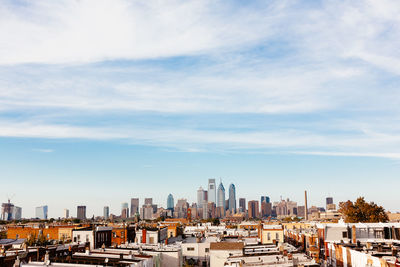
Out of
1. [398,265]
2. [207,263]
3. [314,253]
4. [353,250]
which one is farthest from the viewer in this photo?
[207,263]

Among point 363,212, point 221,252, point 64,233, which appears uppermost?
point 363,212

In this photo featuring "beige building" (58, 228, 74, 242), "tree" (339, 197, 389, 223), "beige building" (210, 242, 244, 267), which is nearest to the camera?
"beige building" (210, 242, 244, 267)

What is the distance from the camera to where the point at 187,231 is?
408 feet

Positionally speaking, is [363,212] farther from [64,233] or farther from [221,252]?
[64,233]

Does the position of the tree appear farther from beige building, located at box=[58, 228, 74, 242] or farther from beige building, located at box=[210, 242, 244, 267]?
beige building, located at box=[58, 228, 74, 242]

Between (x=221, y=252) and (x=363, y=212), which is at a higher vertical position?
(x=363, y=212)

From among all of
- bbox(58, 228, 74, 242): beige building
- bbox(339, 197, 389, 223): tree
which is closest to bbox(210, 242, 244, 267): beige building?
bbox(58, 228, 74, 242): beige building

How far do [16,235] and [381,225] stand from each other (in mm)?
82507

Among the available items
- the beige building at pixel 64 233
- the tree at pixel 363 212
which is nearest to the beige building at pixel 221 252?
the beige building at pixel 64 233

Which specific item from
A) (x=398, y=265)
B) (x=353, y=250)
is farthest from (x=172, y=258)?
(x=398, y=265)

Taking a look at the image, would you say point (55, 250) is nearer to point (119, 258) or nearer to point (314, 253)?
point (119, 258)

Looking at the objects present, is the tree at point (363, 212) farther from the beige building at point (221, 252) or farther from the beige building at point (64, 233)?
the beige building at point (64, 233)

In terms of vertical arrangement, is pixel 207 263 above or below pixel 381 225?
below

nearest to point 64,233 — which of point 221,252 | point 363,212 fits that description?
point 221,252
